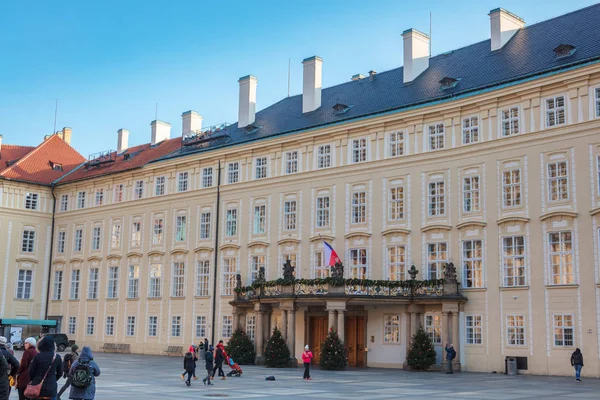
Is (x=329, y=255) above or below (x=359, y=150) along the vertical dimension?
below

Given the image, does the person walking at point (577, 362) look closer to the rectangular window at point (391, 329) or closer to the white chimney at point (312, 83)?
the rectangular window at point (391, 329)

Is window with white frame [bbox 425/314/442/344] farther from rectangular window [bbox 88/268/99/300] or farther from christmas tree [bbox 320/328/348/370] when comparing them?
rectangular window [bbox 88/268/99/300]

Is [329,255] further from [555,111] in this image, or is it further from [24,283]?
[24,283]

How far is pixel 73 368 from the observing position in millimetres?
13750

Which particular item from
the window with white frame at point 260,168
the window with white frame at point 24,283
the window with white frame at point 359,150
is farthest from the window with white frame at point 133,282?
the window with white frame at point 359,150

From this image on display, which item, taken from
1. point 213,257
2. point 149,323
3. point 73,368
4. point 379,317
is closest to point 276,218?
point 213,257

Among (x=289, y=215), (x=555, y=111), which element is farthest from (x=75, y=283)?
(x=555, y=111)

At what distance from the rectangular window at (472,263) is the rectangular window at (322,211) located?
8.97 m

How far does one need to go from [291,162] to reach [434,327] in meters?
13.9

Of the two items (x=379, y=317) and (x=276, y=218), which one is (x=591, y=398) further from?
(x=276, y=218)

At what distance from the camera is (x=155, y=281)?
53.0 m

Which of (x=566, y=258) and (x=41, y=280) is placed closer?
(x=566, y=258)

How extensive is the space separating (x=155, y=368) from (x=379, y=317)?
11.8 metres

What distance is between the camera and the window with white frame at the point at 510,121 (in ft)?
121
